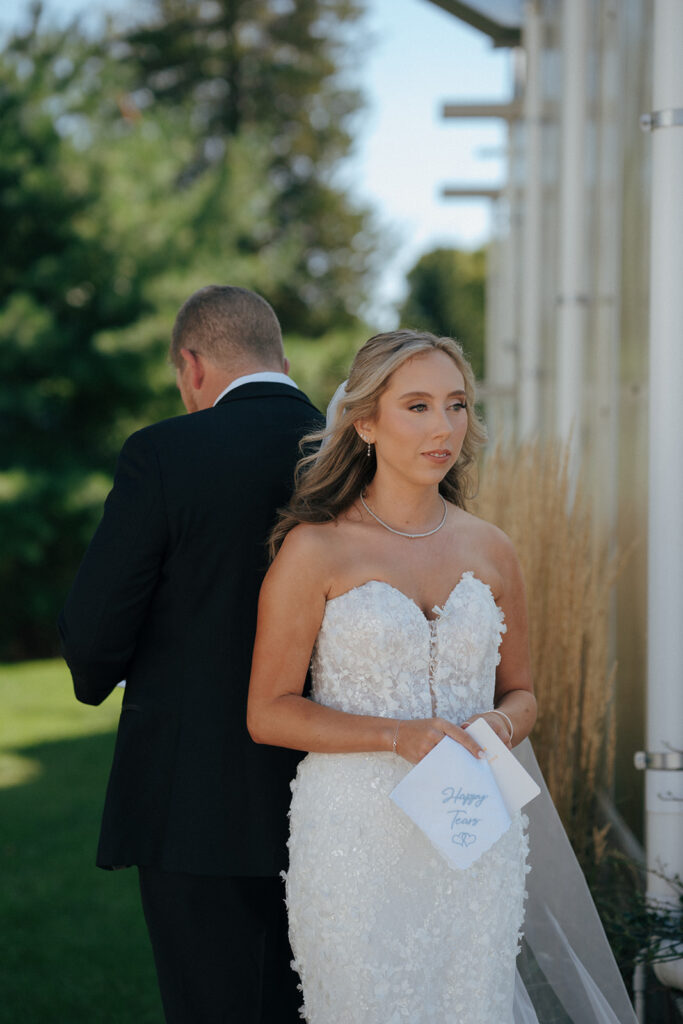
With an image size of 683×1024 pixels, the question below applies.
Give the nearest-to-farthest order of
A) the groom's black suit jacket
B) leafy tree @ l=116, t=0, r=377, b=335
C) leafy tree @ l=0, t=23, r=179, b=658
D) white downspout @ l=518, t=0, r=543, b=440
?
1. the groom's black suit jacket
2. white downspout @ l=518, t=0, r=543, b=440
3. leafy tree @ l=0, t=23, r=179, b=658
4. leafy tree @ l=116, t=0, r=377, b=335

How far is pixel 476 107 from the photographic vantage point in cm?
940

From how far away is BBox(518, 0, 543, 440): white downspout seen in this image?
8422mm

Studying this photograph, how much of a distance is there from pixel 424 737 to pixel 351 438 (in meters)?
0.68

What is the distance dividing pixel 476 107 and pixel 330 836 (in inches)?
319

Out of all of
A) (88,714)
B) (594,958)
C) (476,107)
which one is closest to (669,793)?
(594,958)

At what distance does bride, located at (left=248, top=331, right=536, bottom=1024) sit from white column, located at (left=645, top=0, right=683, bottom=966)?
957 millimetres

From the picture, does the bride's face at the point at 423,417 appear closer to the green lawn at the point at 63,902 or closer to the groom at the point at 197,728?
the groom at the point at 197,728

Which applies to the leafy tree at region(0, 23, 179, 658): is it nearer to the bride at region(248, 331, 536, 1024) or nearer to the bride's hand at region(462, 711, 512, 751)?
the bride at region(248, 331, 536, 1024)

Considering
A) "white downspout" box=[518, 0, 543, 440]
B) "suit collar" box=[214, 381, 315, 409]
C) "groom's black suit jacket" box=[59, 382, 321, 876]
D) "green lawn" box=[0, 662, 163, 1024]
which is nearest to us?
"groom's black suit jacket" box=[59, 382, 321, 876]

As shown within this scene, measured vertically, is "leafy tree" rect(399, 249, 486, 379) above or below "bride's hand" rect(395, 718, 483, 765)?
above

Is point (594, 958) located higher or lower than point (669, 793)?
lower

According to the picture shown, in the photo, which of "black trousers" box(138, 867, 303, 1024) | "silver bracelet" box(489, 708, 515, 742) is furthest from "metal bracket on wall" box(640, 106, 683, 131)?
"black trousers" box(138, 867, 303, 1024)

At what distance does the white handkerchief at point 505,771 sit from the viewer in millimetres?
2348

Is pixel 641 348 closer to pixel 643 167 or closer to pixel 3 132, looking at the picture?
pixel 643 167
